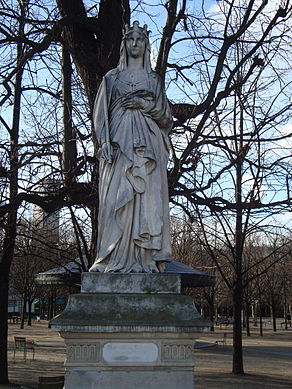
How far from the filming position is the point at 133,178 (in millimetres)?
5609

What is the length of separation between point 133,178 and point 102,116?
0.85 m

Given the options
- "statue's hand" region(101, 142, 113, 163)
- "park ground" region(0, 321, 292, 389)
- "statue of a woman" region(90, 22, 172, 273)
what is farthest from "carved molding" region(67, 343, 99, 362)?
"park ground" region(0, 321, 292, 389)

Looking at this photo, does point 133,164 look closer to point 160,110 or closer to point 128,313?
point 160,110

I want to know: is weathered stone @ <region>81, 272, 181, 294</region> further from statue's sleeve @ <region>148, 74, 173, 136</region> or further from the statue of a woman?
statue's sleeve @ <region>148, 74, 173, 136</region>

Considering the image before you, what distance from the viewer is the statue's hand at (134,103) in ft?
19.3

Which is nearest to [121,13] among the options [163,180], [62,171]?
[62,171]

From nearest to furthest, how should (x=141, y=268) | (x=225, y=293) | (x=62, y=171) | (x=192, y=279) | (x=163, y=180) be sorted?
(x=141, y=268) < (x=163, y=180) < (x=62, y=171) < (x=192, y=279) < (x=225, y=293)

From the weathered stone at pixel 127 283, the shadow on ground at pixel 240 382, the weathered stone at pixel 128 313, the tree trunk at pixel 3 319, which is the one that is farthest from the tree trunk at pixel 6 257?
the weathered stone at pixel 128 313

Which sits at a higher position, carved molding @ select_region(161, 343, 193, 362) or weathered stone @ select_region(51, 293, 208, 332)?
weathered stone @ select_region(51, 293, 208, 332)

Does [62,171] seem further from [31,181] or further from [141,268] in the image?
[141,268]

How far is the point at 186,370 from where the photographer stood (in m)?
4.94

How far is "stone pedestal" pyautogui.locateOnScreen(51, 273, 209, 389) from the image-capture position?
484cm

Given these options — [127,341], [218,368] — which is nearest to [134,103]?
[127,341]

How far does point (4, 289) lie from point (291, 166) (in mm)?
8494
